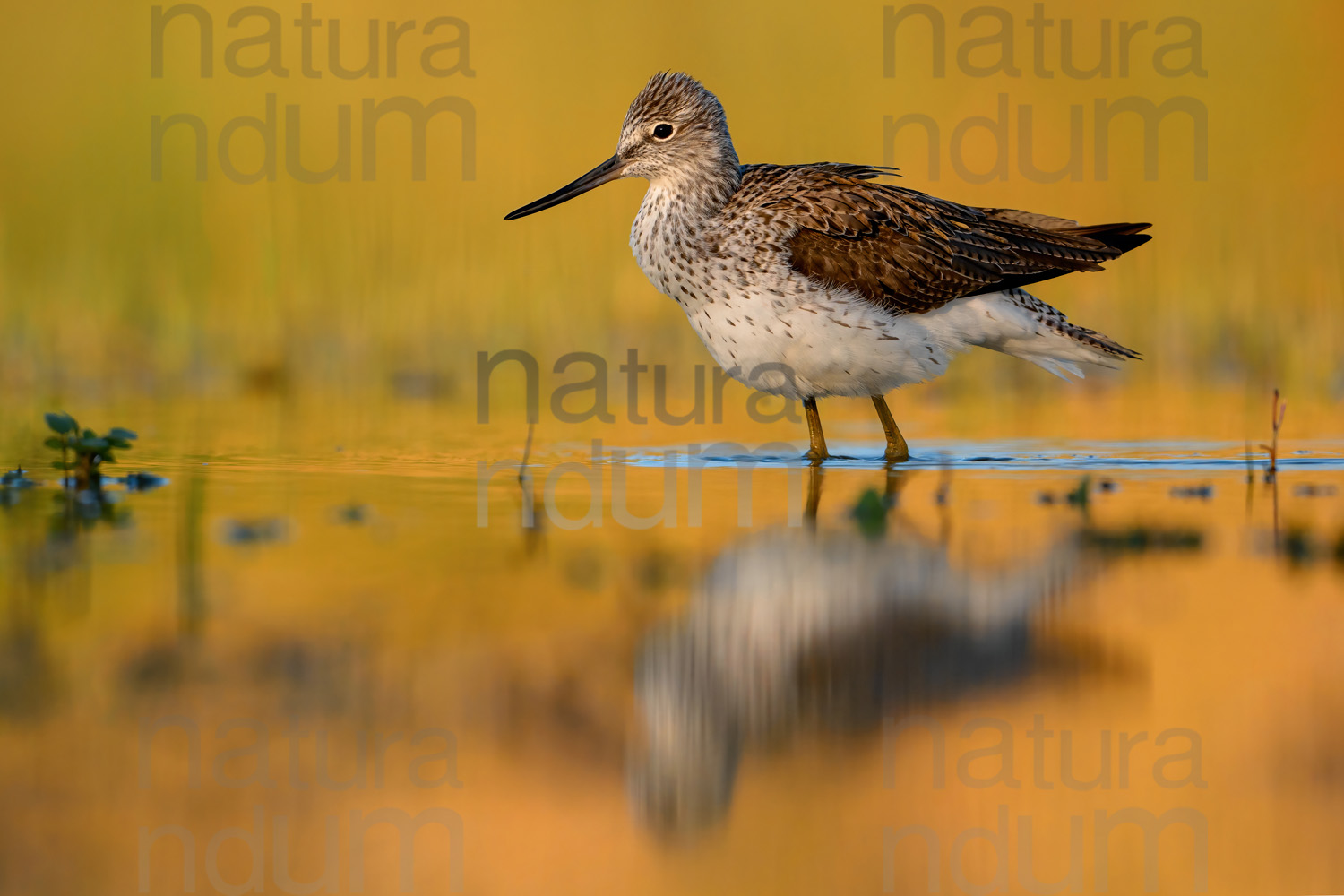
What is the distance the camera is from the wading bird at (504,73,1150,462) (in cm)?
750

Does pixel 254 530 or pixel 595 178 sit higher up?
pixel 595 178

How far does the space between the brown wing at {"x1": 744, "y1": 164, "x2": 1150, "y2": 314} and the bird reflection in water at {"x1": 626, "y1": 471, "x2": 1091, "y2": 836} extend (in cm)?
256

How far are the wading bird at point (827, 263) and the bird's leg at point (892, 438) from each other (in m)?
0.01

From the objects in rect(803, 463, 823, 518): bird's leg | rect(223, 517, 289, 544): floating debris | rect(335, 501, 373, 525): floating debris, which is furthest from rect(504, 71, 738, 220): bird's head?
rect(223, 517, 289, 544): floating debris

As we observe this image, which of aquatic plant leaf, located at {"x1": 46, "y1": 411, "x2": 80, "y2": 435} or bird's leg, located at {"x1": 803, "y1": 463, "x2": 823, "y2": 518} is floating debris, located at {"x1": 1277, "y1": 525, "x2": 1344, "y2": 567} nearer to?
bird's leg, located at {"x1": 803, "y1": 463, "x2": 823, "y2": 518}

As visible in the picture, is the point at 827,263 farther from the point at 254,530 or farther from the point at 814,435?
the point at 254,530

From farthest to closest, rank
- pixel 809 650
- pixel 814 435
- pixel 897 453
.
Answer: pixel 814 435 < pixel 897 453 < pixel 809 650

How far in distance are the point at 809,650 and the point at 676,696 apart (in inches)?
19.7

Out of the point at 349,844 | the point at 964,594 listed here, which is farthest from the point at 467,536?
A: the point at 349,844

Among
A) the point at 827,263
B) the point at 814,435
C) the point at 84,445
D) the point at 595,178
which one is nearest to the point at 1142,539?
the point at 827,263

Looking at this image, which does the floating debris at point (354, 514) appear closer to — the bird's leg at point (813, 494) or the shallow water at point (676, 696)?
the shallow water at point (676, 696)

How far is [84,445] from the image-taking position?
254 inches

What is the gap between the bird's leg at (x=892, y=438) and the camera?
7793 millimetres

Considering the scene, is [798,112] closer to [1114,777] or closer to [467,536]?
[467,536]
